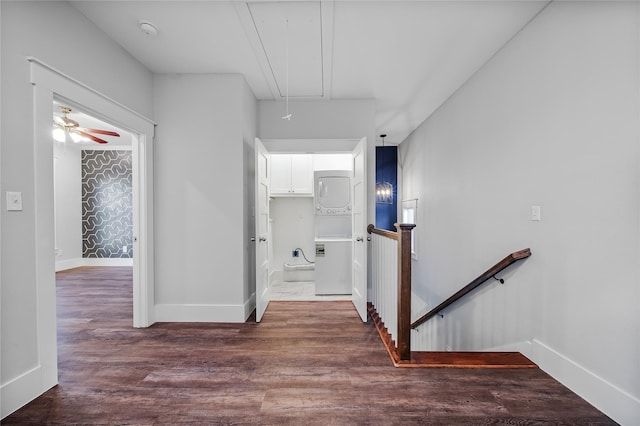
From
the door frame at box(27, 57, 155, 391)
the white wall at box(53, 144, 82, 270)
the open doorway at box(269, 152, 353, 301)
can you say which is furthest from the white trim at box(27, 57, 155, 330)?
the white wall at box(53, 144, 82, 270)

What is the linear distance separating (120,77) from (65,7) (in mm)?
544

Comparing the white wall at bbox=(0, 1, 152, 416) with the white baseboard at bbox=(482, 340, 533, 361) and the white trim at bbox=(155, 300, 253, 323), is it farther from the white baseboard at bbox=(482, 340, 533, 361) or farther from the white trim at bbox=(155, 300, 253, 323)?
the white baseboard at bbox=(482, 340, 533, 361)

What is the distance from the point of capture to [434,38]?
2199mm

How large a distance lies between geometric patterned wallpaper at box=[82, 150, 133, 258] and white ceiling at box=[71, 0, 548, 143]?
152 inches

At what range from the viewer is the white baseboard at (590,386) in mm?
1382

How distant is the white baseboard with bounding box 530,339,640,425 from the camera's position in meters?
1.38

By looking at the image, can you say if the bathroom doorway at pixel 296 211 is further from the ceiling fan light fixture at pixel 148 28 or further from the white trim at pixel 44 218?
the white trim at pixel 44 218

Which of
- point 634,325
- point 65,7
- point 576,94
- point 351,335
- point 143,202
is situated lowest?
point 351,335

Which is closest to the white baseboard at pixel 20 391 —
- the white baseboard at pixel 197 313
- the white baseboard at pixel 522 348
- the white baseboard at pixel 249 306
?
the white baseboard at pixel 197 313

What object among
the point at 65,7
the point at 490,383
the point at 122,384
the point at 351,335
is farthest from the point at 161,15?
the point at 490,383

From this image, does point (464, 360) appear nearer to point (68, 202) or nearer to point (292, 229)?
point (292, 229)

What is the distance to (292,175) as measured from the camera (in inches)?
173

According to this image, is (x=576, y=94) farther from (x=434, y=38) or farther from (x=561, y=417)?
(x=561, y=417)

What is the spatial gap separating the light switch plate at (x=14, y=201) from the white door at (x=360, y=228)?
2562 mm
